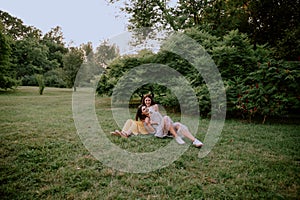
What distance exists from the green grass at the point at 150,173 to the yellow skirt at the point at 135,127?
405 mm

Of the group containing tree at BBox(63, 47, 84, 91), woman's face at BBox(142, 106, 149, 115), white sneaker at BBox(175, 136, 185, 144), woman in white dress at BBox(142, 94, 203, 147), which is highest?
tree at BBox(63, 47, 84, 91)

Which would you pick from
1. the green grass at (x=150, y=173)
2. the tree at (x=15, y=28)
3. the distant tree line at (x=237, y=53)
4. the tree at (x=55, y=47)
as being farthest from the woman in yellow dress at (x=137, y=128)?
the tree at (x=15, y=28)

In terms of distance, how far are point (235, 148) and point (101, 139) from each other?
2.93 metres

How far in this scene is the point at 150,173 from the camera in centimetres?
298

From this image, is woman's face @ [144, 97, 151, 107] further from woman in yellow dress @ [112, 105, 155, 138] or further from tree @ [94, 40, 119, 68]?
tree @ [94, 40, 119, 68]

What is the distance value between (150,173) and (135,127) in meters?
2.18

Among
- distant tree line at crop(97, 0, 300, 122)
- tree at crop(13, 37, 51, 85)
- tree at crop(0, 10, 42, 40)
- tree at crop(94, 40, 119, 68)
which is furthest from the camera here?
tree at crop(0, 10, 42, 40)

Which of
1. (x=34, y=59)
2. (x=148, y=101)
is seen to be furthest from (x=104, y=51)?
(x=34, y=59)

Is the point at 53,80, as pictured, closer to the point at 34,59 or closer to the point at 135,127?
the point at 34,59

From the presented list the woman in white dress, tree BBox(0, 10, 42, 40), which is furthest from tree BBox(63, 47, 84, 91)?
the woman in white dress

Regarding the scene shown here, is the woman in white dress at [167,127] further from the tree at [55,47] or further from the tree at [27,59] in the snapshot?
the tree at [55,47]

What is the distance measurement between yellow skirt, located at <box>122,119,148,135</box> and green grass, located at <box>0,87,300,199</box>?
41 centimetres

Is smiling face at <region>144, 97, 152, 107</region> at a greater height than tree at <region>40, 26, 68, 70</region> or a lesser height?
lesser

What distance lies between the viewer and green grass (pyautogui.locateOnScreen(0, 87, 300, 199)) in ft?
7.98
